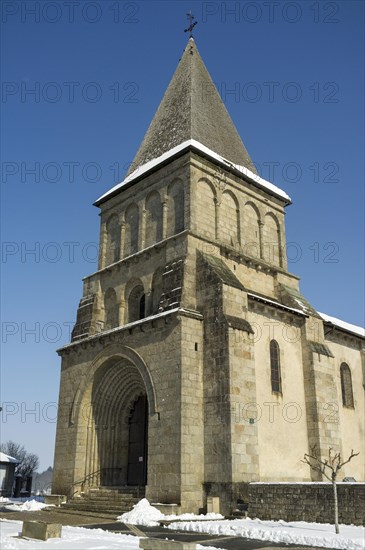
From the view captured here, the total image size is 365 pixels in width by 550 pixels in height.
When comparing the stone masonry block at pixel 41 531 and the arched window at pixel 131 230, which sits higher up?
the arched window at pixel 131 230

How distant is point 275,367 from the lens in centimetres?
2050

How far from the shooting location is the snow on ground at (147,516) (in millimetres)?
15524

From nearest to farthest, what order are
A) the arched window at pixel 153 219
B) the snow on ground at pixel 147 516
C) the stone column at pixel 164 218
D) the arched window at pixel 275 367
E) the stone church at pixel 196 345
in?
the snow on ground at pixel 147 516 < the stone church at pixel 196 345 < the arched window at pixel 275 367 < the stone column at pixel 164 218 < the arched window at pixel 153 219

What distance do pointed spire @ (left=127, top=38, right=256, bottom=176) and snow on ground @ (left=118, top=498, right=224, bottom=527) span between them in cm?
1658

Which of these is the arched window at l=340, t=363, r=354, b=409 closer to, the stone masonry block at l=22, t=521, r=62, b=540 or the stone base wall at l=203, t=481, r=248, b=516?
the stone base wall at l=203, t=481, r=248, b=516

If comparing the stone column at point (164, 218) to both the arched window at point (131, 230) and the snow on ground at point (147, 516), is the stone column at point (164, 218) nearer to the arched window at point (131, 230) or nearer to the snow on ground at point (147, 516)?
the arched window at point (131, 230)

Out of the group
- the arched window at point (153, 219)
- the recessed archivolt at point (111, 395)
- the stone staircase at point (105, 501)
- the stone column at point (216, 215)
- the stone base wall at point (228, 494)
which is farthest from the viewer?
the arched window at point (153, 219)

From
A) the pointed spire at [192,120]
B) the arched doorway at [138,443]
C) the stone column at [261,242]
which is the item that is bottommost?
the arched doorway at [138,443]

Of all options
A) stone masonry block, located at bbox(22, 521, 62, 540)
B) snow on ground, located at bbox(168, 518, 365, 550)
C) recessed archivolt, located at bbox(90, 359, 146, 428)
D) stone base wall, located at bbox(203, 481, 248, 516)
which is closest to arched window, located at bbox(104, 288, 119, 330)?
recessed archivolt, located at bbox(90, 359, 146, 428)

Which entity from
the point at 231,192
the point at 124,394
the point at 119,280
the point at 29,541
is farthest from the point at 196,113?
the point at 29,541

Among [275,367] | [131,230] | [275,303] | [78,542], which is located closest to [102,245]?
[131,230]

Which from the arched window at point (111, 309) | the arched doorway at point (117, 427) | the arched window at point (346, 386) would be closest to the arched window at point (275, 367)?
the arched doorway at point (117, 427)

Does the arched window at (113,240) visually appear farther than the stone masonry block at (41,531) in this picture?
Yes

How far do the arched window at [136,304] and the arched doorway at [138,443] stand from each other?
359 cm
